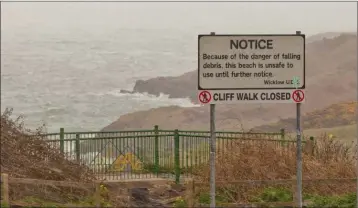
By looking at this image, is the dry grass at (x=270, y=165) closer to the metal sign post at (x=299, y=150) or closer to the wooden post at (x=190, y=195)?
the wooden post at (x=190, y=195)

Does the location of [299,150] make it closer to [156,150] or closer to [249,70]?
[249,70]

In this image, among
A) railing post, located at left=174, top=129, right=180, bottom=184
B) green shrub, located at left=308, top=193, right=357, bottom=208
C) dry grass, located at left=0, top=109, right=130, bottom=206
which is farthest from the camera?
railing post, located at left=174, top=129, right=180, bottom=184

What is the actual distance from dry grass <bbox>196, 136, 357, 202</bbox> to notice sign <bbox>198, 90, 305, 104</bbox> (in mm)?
3759

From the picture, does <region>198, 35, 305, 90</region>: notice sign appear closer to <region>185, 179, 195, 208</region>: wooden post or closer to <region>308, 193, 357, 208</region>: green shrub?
<region>185, 179, 195, 208</region>: wooden post

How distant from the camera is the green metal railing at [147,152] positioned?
53.8ft

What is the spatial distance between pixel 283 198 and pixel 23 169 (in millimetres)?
4770

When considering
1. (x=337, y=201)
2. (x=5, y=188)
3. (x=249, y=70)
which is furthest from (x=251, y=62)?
(x=5, y=188)

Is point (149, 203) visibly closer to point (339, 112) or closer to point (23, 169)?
point (23, 169)

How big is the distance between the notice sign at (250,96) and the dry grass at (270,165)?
3759 millimetres

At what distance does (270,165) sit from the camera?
13383 millimetres

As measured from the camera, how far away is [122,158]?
55.7 feet

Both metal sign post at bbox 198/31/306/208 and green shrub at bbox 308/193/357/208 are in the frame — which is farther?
green shrub at bbox 308/193/357/208

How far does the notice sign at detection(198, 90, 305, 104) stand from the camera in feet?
28.2

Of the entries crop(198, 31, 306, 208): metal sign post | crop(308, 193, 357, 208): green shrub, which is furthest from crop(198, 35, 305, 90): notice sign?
crop(308, 193, 357, 208): green shrub
